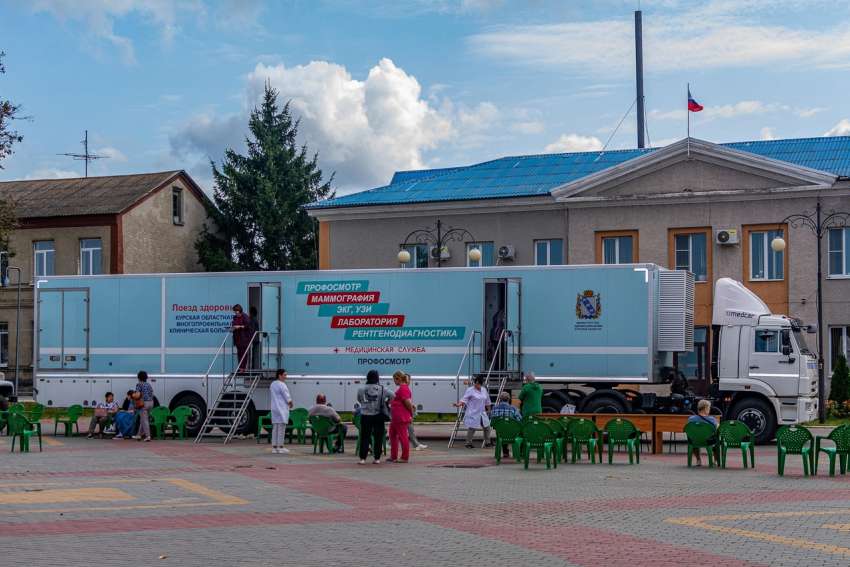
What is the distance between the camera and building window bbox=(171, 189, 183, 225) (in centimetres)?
5256

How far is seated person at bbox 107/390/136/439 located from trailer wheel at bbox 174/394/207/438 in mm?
1405

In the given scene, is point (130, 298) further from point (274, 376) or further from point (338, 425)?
point (338, 425)

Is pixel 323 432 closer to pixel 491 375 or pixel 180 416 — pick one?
pixel 491 375

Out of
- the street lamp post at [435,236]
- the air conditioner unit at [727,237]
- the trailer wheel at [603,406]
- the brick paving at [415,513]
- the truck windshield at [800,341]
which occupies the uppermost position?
the street lamp post at [435,236]

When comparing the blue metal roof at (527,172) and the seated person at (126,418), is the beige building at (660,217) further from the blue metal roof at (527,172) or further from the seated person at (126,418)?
the seated person at (126,418)

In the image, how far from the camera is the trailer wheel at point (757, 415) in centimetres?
2223

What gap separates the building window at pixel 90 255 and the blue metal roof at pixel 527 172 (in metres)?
13.0

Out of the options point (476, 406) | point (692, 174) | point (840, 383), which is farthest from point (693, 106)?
point (476, 406)

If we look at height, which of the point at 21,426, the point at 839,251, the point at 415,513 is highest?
the point at 839,251

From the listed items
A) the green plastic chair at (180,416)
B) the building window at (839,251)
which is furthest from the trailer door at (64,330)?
the building window at (839,251)

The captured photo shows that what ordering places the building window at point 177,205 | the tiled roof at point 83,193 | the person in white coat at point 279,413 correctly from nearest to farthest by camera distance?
the person in white coat at point 279,413 → the tiled roof at point 83,193 → the building window at point 177,205

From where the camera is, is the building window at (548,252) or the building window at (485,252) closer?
the building window at (548,252)

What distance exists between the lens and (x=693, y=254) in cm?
3506

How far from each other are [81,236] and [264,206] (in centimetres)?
1202
